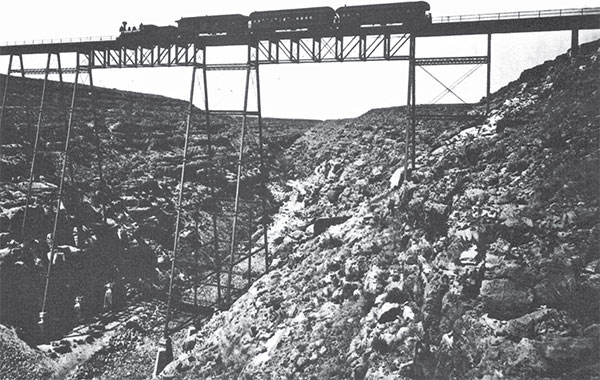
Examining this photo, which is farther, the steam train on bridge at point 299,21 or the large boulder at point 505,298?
the steam train on bridge at point 299,21

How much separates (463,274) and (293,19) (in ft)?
32.7

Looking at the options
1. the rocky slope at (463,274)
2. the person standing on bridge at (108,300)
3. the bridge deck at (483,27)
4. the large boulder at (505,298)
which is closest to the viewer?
the rocky slope at (463,274)

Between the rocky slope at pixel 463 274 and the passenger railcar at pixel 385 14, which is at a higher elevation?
the passenger railcar at pixel 385 14

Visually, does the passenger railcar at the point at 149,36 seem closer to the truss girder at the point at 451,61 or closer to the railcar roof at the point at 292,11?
the railcar roof at the point at 292,11

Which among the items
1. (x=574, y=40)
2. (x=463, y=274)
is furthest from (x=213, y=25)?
(x=463, y=274)

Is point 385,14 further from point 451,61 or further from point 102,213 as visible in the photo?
point 102,213

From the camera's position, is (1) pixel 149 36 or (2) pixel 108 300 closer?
(1) pixel 149 36

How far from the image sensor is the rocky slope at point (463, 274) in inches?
313

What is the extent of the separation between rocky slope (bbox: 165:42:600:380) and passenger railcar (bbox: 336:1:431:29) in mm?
3882

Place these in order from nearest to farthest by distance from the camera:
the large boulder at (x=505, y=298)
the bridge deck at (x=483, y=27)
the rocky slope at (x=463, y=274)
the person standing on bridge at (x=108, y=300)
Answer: the rocky slope at (x=463, y=274) < the large boulder at (x=505, y=298) < the bridge deck at (x=483, y=27) < the person standing on bridge at (x=108, y=300)

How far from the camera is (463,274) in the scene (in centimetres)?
959

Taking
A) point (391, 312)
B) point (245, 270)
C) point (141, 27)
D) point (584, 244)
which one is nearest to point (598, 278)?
point (584, 244)

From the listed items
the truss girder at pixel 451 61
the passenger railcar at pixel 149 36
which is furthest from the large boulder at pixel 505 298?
the passenger railcar at pixel 149 36

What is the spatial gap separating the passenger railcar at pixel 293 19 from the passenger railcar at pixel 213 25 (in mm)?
384
